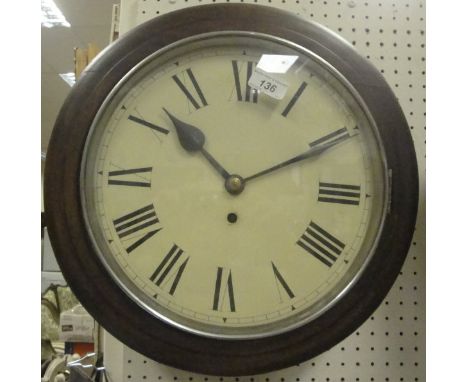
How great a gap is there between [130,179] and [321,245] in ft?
0.93

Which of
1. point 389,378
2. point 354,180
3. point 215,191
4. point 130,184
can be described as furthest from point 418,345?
point 130,184

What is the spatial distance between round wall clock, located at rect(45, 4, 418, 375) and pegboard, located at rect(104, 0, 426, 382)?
6.0 inches

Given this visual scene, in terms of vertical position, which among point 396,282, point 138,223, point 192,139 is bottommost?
point 396,282

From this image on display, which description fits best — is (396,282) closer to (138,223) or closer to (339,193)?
(339,193)

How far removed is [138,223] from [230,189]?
14 cm

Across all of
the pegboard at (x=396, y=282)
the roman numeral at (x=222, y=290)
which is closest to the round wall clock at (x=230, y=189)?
the roman numeral at (x=222, y=290)

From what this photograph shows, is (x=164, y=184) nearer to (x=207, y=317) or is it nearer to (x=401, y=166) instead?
(x=207, y=317)

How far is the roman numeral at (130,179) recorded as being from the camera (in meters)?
0.70

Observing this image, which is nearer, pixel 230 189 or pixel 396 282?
pixel 230 189

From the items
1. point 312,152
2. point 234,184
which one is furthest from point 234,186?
point 312,152

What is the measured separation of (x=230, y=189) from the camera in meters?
0.70

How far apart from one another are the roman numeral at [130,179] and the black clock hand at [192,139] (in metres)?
0.06

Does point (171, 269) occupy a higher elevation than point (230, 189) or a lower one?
lower

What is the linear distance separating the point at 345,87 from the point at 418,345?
450 mm
